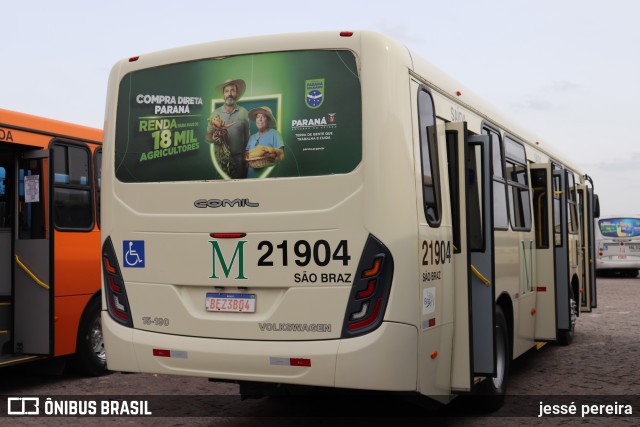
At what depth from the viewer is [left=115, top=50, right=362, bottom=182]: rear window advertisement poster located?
530cm

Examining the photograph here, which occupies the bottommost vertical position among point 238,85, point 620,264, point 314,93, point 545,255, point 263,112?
point 620,264

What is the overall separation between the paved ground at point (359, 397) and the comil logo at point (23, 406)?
114 millimetres

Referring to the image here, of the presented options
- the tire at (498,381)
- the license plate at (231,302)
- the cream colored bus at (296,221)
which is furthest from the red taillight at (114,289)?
the tire at (498,381)

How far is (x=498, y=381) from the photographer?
723 centimetres

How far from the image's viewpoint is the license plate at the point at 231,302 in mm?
5391

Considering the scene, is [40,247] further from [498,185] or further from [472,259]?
[498,185]

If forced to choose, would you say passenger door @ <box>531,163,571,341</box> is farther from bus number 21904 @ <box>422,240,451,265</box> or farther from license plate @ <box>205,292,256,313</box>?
license plate @ <box>205,292,256,313</box>

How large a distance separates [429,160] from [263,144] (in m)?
1.22

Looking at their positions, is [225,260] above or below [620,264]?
above

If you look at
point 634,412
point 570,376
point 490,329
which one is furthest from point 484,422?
point 570,376

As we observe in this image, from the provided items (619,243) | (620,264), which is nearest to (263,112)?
(620,264)

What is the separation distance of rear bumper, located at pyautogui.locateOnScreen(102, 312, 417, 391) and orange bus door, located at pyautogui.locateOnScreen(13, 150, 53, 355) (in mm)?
2750

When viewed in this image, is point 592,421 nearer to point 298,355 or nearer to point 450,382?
point 450,382

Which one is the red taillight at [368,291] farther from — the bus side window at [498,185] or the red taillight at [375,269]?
the bus side window at [498,185]
